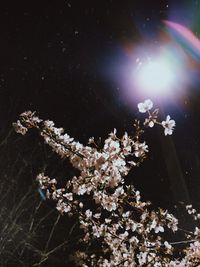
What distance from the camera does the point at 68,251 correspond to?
11.5 metres

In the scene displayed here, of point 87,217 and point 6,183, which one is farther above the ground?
point 6,183

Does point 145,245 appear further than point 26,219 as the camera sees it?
No

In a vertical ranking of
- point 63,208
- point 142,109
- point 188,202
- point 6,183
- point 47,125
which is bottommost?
point 63,208

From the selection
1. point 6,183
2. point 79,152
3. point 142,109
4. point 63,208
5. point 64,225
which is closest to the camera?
point 142,109

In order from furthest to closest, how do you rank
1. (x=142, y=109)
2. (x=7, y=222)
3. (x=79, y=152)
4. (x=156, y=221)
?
(x=7, y=222), (x=156, y=221), (x=79, y=152), (x=142, y=109)

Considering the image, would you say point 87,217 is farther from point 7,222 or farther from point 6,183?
point 6,183

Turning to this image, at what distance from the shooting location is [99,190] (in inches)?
170

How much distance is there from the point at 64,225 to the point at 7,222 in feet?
11.1

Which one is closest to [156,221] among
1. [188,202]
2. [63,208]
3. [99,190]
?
[99,190]

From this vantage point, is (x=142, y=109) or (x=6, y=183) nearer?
(x=142, y=109)

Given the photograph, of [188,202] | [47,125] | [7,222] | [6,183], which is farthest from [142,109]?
[188,202]

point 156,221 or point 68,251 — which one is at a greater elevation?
point 68,251

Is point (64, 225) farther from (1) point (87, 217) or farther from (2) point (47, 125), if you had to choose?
(2) point (47, 125)

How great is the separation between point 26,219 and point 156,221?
555cm
